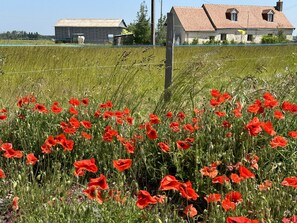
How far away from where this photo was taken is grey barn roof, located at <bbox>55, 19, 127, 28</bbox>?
87750mm

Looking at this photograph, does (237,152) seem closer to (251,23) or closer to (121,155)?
(121,155)

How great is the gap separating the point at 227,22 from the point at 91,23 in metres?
42.5

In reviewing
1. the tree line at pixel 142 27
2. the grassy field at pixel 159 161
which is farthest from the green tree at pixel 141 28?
the grassy field at pixel 159 161

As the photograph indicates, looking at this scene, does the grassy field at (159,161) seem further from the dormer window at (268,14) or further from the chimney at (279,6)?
the chimney at (279,6)

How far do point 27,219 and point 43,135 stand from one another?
1.23 m

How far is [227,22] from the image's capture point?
53.7 m

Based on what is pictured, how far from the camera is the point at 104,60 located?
8.79 metres

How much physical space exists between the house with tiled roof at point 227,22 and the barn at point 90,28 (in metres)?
34.7

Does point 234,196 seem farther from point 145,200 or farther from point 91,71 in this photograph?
point 91,71

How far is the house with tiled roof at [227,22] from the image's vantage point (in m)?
51.3

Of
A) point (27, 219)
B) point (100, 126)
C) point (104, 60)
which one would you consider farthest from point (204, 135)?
point (104, 60)

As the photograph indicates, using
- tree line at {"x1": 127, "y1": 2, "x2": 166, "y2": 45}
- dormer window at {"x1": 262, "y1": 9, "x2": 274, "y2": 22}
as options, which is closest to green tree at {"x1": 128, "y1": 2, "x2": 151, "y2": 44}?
tree line at {"x1": 127, "y1": 2, "x2": 166, "y2": 45}

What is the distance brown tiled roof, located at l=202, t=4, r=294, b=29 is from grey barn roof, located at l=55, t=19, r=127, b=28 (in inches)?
1423

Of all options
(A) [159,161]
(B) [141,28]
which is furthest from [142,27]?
(A) [159,161]
